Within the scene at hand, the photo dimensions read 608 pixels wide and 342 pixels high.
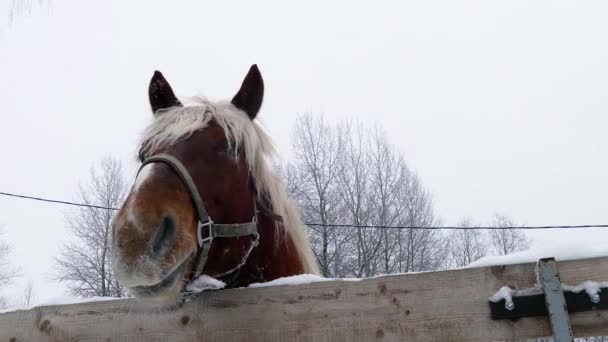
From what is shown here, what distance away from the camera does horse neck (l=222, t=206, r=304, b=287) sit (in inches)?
88.6

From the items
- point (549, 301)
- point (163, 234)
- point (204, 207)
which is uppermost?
point (204, 207)

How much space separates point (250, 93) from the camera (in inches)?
99.7

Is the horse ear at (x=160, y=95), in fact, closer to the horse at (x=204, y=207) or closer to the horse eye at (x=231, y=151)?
the horse at (x=204, y=207)

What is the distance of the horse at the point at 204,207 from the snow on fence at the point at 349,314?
17 centimetres

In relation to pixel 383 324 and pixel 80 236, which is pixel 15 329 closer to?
pixel 383 324

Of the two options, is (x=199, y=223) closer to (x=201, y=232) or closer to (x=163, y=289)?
(x=201, y=232)

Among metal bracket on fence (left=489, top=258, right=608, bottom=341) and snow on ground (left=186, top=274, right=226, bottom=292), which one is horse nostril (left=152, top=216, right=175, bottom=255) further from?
metal bracket on fence (left=489, top=258, right=608, bottom=341)

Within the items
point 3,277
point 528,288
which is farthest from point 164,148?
point 3,277

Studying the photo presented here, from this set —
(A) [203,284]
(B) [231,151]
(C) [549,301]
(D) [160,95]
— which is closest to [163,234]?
(A) [203,284]

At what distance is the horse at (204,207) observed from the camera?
5.36 feet

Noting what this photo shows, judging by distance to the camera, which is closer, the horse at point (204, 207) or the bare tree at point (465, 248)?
the horse at point (204, 207)

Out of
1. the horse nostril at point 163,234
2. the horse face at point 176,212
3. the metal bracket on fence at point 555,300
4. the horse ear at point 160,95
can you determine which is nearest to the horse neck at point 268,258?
the horse face at point 176,212

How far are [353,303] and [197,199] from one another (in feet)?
2.33

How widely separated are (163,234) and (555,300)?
4.14ft
